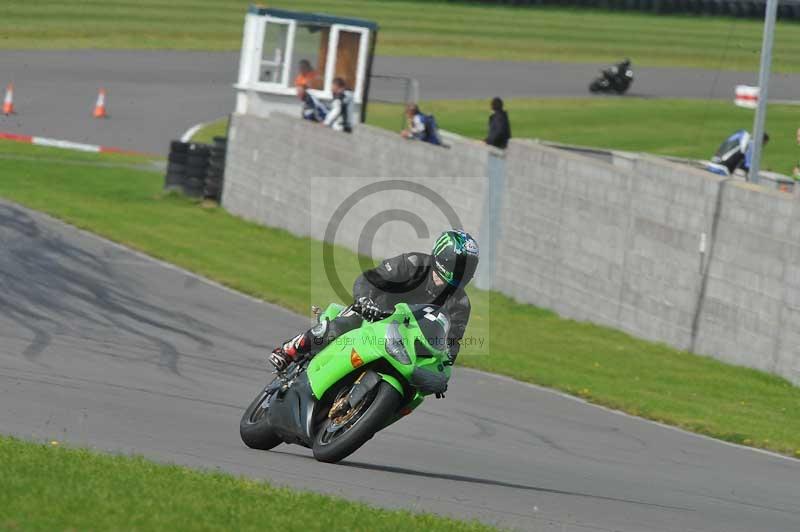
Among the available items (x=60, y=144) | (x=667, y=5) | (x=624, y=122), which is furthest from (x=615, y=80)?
(x=60, y=144)

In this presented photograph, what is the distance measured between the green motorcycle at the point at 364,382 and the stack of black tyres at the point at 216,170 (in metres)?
18.4

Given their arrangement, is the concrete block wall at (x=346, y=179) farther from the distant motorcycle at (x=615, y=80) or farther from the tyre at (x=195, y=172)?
the distant motorcycle at (x=615, y=80)

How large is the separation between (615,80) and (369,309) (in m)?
37.7

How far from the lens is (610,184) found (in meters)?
19.7

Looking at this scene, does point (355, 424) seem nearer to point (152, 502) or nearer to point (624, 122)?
point (152, 502)

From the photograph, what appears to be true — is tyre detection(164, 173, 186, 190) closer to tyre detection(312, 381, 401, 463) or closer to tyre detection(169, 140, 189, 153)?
tyre detection(169, 140, 189, 153)

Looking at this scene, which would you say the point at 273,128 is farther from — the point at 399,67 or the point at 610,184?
the point at 399,67

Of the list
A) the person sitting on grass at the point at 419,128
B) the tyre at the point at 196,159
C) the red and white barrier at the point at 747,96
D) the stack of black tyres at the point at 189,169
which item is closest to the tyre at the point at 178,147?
the stack of black tyres at the point at 189,169

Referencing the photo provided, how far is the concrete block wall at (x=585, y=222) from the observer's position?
55.3ft

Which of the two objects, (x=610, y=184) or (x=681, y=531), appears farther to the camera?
(x=610, y=184)

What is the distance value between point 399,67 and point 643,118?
838cm

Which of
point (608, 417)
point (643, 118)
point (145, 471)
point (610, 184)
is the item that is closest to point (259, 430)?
point (145, 471)

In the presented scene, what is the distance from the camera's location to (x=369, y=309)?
9094 mm

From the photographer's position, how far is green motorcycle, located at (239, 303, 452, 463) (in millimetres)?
8773
